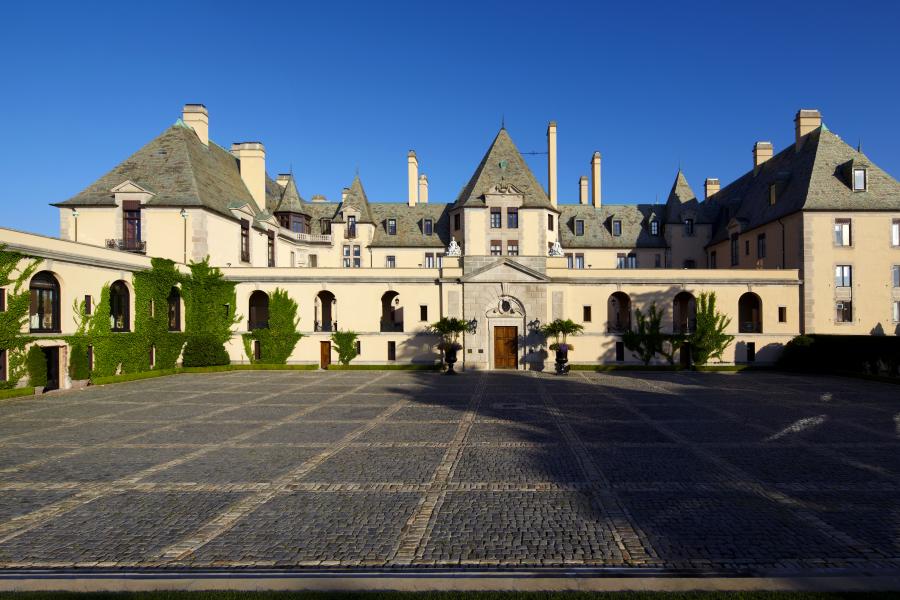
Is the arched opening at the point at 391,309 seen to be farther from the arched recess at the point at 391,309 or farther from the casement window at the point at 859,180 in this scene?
the casement window at the point at 859,180

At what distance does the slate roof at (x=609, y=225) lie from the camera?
54844 mm

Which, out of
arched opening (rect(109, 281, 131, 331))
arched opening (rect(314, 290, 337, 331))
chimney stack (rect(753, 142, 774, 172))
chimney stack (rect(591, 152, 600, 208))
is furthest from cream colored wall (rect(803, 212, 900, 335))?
arched opening (rect(109, 281, 131, 331))

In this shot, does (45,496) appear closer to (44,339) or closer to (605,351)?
(44,339)

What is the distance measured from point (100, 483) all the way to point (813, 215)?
45.6 m

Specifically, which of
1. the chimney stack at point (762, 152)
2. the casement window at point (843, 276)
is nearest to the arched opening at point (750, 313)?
the casement window at point (843, 276)

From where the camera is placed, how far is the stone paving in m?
7.92

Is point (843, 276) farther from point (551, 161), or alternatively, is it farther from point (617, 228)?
point (551, 161)

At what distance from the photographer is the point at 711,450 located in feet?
45.9

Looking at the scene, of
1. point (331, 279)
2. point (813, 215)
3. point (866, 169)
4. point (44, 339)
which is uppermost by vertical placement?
point (866, 169)

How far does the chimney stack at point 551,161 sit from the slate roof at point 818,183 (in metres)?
17.4

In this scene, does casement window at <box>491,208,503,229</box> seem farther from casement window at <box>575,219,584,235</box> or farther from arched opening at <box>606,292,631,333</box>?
casement window at <box>575,219,584,235</box>

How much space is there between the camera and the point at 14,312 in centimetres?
2469

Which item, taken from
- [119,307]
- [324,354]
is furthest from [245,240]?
[119,307]

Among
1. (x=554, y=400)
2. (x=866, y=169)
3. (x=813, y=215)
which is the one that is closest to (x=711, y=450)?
(x=554, y=400)
